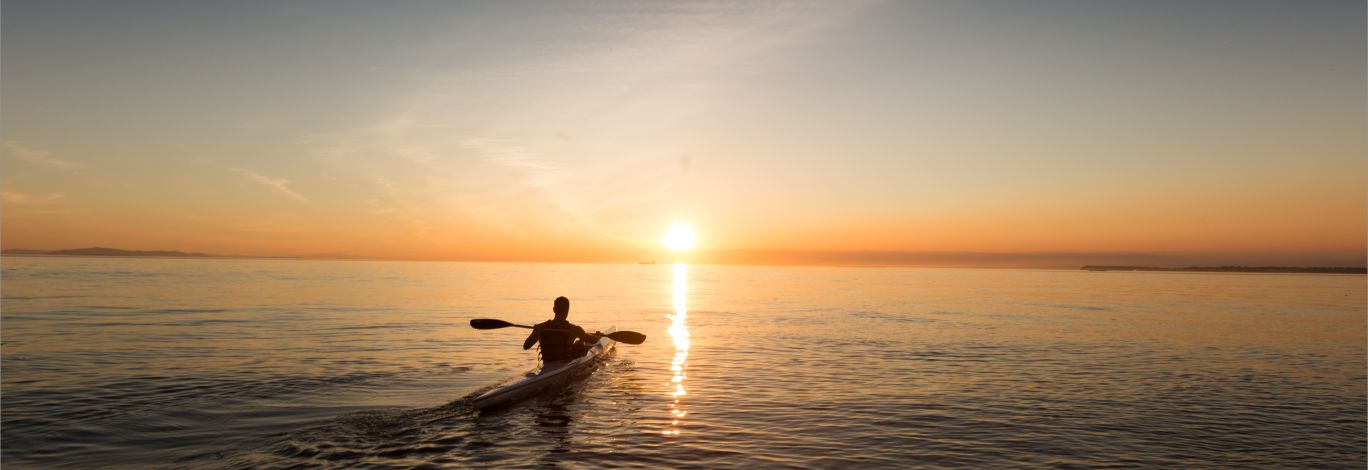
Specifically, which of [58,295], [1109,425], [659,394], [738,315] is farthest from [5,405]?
[58,295]

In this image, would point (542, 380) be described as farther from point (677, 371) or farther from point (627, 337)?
point (677, 371)

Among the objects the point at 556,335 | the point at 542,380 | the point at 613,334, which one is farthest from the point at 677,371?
the point at 542,380

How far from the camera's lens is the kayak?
1587 centimetres

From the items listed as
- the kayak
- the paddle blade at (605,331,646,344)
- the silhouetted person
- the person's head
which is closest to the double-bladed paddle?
the paddle blade at (605,331,646,344)

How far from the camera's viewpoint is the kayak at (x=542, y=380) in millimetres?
15867

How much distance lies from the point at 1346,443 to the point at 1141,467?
218 inches

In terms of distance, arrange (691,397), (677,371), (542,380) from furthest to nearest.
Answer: (677,371) → (542,380) → (691,397)

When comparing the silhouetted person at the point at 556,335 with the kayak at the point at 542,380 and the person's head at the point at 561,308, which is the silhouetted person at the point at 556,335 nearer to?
the person's head at the point at 561,308

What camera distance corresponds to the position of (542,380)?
719 inches

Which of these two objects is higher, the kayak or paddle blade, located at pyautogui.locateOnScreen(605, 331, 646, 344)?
paddle blade, located at pyautogui.locateOnScreen(605, 331, 646, 344)

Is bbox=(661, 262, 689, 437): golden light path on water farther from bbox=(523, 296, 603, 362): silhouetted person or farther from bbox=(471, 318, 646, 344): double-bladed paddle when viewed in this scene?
bbox=(523, 296, 603, 362): silhouetted person

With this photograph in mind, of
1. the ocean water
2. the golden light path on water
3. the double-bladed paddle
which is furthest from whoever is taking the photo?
the double-bladed paddle

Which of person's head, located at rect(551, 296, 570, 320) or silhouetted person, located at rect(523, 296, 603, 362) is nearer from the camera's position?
person's head, located at rect(551, 296, 570, 320)

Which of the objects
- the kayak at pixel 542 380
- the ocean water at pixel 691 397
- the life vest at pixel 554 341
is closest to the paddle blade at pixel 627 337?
the kayak at pixel 542 380
